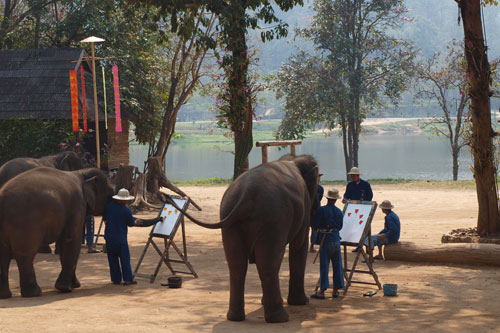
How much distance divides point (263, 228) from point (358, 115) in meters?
29.0

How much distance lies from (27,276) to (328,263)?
14.0ft

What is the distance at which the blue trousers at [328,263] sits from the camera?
368 inches

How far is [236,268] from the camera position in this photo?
803 cm

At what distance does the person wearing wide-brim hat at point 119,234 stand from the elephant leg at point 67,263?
0.50 m

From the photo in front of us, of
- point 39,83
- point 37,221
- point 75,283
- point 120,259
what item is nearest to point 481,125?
point 120,259

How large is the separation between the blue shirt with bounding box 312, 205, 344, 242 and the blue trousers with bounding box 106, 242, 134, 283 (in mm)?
3097

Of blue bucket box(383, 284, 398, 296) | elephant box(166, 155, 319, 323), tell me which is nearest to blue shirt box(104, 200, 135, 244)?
elephant box(166, 155, 319, 323)

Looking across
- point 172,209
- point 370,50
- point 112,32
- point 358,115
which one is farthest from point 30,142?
point 370,50

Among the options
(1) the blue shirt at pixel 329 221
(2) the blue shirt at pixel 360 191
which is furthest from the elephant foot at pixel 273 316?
(2) the blue shirt at pixel 360 191

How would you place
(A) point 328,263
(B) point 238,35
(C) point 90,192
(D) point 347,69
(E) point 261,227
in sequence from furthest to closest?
(D) point 347,69
(B) point 238,35
(C) point 90,192
(A) point 328,263
(E) point 261,227

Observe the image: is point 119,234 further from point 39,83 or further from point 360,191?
point 39,83

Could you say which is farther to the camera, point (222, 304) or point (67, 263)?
point (67, 263)

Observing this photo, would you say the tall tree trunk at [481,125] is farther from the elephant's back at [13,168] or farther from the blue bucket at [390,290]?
the elephant's back at [13,168]

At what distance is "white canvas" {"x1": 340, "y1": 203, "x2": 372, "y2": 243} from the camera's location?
9977 millimetres
